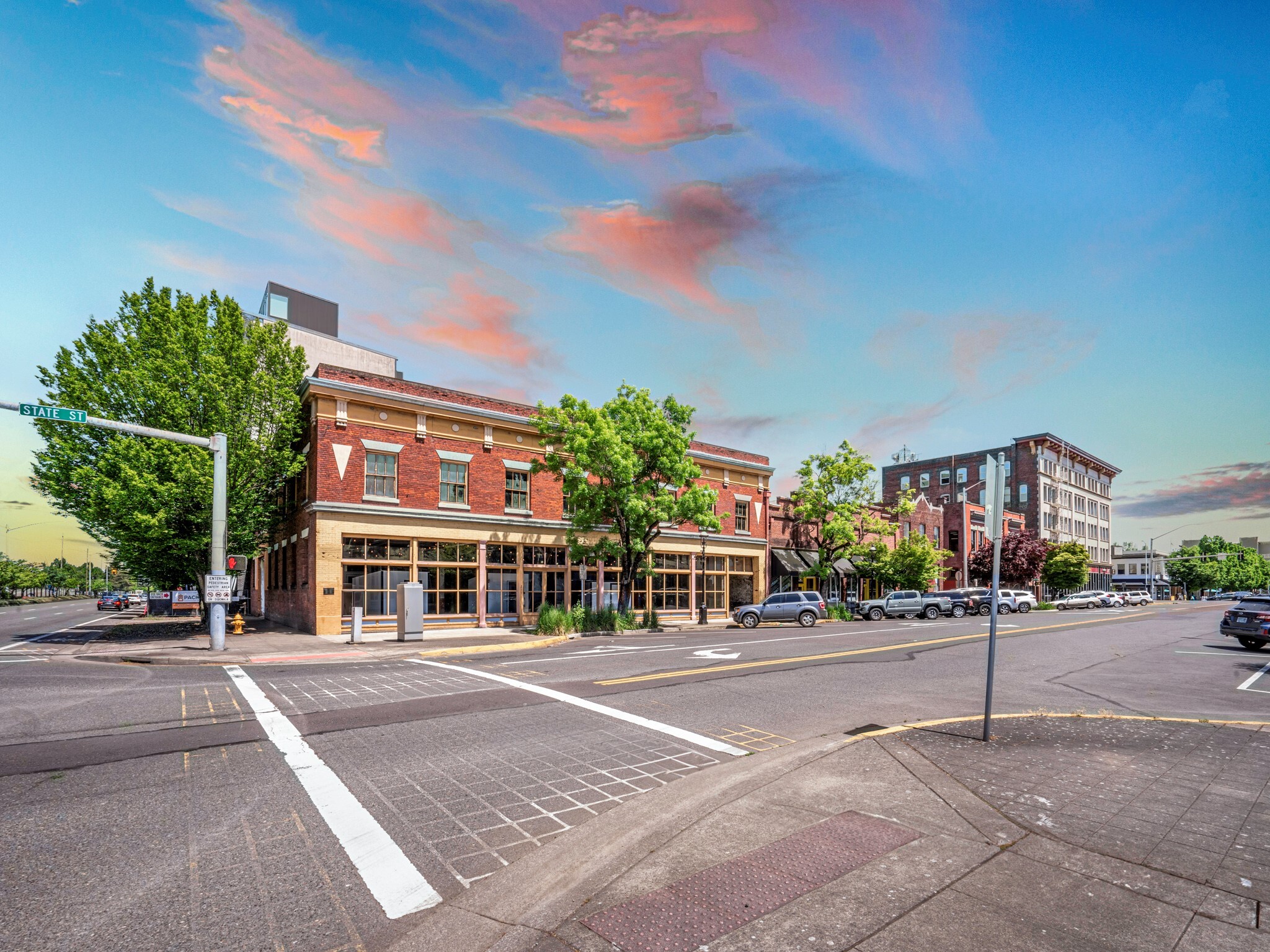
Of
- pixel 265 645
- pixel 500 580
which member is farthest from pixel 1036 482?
pixel 265 645

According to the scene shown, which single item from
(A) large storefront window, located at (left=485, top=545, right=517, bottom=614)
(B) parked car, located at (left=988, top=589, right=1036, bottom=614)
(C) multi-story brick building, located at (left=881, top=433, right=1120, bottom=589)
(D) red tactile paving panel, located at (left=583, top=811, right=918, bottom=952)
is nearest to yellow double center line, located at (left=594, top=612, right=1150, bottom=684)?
(D) red tactile paving panel, located at (left=583, top=811, right=918, bottom=952)

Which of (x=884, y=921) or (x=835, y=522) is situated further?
(x=835, y=522)

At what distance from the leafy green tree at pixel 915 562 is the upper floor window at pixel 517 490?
27842 mm

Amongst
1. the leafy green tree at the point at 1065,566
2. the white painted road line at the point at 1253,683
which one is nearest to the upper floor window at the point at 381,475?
the white painted road line at the point at 1253,683

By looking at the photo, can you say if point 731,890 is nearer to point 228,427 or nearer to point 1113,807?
point 1113,807

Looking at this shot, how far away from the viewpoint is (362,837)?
5.25m

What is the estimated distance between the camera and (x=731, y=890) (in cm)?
419

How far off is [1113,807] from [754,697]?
6.19 metres

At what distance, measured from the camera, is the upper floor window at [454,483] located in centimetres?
2794

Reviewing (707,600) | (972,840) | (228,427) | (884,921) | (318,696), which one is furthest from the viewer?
(707,600)

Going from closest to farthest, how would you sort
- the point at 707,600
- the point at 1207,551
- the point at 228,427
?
the point at 228,427, the point at 707,600, the point at 1207,551

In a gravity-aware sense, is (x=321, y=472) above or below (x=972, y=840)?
above

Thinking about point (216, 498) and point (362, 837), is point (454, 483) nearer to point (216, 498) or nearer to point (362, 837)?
point (216, 498)

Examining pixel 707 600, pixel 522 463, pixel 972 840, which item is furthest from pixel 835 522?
pixel 972 840
